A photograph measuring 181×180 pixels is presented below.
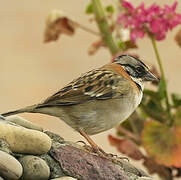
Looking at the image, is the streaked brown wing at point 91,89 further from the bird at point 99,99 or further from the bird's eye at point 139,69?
the bird's eye at point 139,69

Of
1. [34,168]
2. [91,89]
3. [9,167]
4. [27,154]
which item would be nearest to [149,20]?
[91,89]

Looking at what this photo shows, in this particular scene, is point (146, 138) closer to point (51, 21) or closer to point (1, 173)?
point (51, 21)

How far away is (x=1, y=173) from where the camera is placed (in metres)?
3.92

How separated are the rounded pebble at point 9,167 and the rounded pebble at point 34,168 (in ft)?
0.37

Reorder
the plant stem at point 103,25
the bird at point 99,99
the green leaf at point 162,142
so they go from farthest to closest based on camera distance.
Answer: the plant stem at point 103,25 → the green leaf at point 162,142 → the bird at point 99,99

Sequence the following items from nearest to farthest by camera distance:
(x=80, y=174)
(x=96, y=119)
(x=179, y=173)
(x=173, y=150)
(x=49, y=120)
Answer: (x=80, y=174), (x=96, y=119), (x=173, y=150), (x=179, y=173), (x=49, y=120)

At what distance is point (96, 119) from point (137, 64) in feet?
2.01

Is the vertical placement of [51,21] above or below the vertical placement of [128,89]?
above

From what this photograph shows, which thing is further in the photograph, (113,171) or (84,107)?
(84,107)

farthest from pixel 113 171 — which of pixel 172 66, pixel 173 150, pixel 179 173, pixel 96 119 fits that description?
pixel 172 66

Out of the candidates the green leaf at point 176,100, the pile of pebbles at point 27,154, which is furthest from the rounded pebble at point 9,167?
the green leaf at point 176,100

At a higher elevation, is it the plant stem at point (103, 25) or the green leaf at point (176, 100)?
the plant stem at point (103, 25)

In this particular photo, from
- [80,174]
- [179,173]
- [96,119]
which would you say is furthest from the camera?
[179,173]

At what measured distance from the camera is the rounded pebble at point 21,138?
4.14 metres
